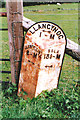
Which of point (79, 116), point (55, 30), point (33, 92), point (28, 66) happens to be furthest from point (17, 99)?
point (55, 30)

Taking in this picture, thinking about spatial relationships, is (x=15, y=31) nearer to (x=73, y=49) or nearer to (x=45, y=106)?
(x=73, y=49)

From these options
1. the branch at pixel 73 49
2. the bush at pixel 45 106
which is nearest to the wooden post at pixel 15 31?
the branch at pixel 73 49

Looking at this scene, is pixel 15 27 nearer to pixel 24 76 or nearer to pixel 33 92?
pixel 24 76

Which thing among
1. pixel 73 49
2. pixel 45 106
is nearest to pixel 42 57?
pixel 73 49

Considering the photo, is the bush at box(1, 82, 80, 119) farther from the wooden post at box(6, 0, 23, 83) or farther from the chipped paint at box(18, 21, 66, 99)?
the wooden post at box(6, 0, 23, 83)

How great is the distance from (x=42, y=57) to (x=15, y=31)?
663 millimetres

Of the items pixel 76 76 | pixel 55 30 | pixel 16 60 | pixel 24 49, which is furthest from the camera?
pixel 76 76

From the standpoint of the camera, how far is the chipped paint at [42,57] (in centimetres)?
273

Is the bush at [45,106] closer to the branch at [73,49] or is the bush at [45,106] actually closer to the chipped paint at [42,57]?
the chipped paint at [42,57]

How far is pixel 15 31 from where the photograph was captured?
2.92 metres

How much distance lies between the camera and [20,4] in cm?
274

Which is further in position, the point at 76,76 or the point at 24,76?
the point at 76,76

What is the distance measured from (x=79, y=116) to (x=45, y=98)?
63 centimetres

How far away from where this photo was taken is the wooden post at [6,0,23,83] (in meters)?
2.76
